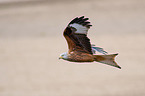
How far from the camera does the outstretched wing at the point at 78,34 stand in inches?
25.7

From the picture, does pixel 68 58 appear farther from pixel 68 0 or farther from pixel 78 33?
pixel 68 0

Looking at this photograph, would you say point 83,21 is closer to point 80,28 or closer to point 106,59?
point 80,28

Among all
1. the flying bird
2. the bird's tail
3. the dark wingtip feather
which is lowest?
the bird's tail

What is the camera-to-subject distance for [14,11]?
2.87 metres

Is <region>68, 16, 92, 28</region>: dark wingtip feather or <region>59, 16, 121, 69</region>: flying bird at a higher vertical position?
<region>68, 16, 92, 28</region>: dark wingtip feather

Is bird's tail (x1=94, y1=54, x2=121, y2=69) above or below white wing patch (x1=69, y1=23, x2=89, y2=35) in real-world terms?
below

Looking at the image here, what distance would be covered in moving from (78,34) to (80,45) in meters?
0.03

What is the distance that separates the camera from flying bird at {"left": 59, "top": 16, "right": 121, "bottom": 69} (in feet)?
2.07

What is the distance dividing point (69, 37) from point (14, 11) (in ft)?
7.65


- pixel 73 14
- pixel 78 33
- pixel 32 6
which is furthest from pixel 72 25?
pixel 32 6

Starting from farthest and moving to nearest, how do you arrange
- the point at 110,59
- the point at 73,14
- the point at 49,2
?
the point at 49,2
the point at 73,14
the point at 110,59

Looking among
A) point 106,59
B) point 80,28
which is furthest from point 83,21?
point 106,59

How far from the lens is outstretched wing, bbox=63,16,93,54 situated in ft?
2.14

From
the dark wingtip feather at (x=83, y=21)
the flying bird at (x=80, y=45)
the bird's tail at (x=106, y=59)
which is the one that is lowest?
the bird's tail at (x=106, y=59)
